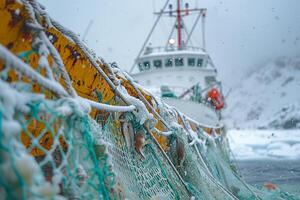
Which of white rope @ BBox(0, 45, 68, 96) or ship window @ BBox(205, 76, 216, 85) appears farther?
ship window @ BBox(205, 76, 216, 85)

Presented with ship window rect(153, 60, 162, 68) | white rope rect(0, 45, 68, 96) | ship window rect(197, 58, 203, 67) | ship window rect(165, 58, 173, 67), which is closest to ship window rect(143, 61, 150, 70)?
ship window rect(153, 60, 162, 68)

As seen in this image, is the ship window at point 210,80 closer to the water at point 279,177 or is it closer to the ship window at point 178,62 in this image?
the ship window at point 178,62

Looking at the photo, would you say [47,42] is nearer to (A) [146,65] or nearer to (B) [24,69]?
(B) [24,69]

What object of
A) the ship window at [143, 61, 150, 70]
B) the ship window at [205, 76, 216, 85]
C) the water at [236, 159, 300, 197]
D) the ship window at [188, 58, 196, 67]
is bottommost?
the water at [236, 159, 300, 197]

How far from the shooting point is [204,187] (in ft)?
10.4

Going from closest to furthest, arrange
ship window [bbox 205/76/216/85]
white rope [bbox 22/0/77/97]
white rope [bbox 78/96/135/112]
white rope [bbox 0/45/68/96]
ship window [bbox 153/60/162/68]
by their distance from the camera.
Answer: white rope [bbox 0/45/68/96] → white rope [bbox 22/0/77/97] → white rope [bbox 78/96/135/112] → ship window [bbox 153/60/162/68] → ship window [bbox 205/76/216/85]

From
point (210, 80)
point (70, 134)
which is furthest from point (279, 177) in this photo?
point (70, 134)

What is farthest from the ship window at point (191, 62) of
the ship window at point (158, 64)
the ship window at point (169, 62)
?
the ship window at point (158, 64)

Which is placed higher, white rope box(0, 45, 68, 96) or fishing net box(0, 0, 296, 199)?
white rope box(0, 45, 68, 96)

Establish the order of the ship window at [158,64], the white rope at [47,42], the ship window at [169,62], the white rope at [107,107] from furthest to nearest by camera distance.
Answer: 1. the ship window at [158,64]
2. the ship window at [169,62]
3. the white rope at [107,107]
4. the white rope at [47,42]

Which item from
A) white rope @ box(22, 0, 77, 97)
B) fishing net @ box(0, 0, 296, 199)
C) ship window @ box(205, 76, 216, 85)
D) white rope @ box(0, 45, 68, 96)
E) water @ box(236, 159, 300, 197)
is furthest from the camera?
ship window @ box(205, 76, 216, 85)

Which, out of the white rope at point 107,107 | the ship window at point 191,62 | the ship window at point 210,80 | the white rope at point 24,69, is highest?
the white rope at point 24,69

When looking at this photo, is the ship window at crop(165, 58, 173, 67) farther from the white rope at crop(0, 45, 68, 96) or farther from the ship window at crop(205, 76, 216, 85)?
the white rope at crop(0, 45, 68, 96)

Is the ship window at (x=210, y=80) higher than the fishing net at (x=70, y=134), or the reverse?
the fishing net at (x=70, y=134)
